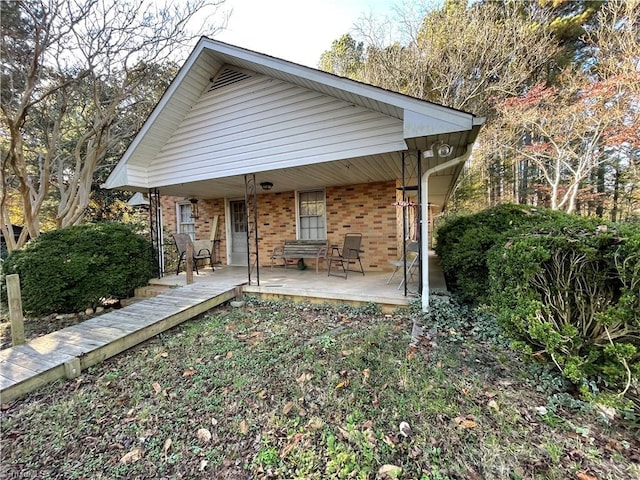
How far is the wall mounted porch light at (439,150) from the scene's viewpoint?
4039mm

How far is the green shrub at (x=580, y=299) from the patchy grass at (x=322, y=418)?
330 mm

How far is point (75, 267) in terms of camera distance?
5254 mm

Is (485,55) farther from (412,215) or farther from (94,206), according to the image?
(94,206)

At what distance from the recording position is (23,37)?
19.9ft

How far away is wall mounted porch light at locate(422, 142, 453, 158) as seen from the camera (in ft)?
13.3

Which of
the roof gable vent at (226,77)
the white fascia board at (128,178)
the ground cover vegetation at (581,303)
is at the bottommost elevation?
the ground cover vegetation at (581,303)

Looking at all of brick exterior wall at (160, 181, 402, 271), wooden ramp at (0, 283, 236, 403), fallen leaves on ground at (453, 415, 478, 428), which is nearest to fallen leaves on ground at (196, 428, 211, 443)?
fallen leaves on ground at (453, 415, 478, 428)

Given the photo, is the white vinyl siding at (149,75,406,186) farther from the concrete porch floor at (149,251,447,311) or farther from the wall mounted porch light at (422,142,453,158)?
the concrete porch floor at (149,251,447,311)

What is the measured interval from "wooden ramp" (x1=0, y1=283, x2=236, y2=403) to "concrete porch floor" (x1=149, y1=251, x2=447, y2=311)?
45.8 inches

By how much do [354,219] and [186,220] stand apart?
6.46 meters

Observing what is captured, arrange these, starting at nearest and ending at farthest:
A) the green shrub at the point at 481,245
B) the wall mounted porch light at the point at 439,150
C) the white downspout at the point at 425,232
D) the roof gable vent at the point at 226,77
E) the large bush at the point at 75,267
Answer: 1. the green shrub at the point at 481,245
2. the wall mounted porch light at the point at 439,150
3. the white downspout at the point at 425,232
4. the large bush at the point at 75,267
5. the roof gable vent at the point at 226,77

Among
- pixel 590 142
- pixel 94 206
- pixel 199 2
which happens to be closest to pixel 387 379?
pixel 199 2

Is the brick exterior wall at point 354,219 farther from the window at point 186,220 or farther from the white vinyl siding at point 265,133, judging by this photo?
the window at point 186,220

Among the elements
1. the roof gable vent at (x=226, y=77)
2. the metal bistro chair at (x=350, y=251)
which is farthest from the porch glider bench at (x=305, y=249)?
the roof gable vent at (x=226, y=77)
